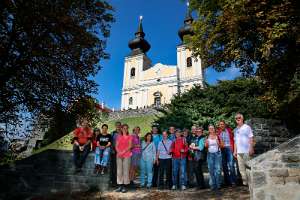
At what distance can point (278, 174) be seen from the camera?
5062mm

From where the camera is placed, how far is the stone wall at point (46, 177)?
7980mm

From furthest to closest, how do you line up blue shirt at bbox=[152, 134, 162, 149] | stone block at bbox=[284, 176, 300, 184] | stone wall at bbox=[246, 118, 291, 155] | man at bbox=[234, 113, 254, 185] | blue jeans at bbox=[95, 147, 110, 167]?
stone wall at bbox=[246, 118, 291, 155] < blue shirt at bbox=[152, 134, 162, 149] < blue jeans at bbox=[95, 147, 110, 167] < man at bbox=[234, 113, 254, 185] < stone block at bbox=[284, 176, 300, 184]

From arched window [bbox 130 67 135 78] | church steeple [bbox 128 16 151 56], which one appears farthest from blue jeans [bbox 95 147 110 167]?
church steeple [bbox 128 16 151 56]

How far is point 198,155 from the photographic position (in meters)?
8.02

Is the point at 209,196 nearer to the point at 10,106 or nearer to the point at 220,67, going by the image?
the point at 10,106

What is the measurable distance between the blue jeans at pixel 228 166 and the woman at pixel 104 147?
10.4ft

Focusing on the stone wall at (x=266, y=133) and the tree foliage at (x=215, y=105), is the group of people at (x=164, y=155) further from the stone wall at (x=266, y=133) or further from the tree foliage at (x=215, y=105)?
the tree foliage at (x=215, y=105)

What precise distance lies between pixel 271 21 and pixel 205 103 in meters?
10.1

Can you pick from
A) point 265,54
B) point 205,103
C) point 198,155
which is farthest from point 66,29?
point 205,103

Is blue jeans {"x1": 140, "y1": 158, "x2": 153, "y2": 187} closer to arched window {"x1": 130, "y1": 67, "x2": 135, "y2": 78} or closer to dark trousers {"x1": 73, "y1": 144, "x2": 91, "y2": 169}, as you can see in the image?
dark trousers {"x1": 73, "y1": 144, "x2": 91, "y2": 169}

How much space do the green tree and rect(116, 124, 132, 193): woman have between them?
529cm

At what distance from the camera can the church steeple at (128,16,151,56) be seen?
224 ft

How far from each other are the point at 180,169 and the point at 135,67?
60891 mm

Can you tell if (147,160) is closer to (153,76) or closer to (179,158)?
(179,158)
